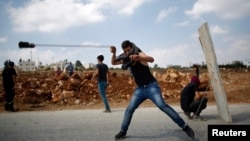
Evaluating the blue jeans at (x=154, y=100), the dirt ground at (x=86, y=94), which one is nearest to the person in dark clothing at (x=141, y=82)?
the blue jeans at (x=154, y=100)


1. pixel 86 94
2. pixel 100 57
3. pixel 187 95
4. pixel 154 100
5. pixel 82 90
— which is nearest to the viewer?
pixel 154 100

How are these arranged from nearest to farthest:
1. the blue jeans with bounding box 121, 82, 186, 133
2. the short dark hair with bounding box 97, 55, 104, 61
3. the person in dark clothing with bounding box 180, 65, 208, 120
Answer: the blue jeans with bounding box 121, 82, 186, 133 < the person in dark clothing with bounding box 180, 65, 208, 120 < the short dark hair with bounding box 97, 55, 104, 61

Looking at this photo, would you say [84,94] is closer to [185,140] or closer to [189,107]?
[189,107]

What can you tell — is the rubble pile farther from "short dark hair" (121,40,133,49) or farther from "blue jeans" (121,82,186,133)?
"short dark hair" (121,40,133,49)

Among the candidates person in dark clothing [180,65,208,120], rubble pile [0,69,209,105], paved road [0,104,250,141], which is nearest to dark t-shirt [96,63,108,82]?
paved road [0,104,250,141]

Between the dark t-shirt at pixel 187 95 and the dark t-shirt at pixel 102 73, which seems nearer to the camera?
the dark t-shirt at pixel 187 95

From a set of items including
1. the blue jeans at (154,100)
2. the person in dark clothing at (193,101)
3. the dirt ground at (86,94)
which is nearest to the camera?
the blue jeans at (154,100)

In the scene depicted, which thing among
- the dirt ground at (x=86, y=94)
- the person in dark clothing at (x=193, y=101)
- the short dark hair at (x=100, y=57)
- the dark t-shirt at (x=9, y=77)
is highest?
the short dark hair at (x=100, y=57)

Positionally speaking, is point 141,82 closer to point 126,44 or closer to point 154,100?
point 154,100

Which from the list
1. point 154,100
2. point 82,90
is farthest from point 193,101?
point 82,90

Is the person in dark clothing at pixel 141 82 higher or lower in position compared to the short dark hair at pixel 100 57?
lower

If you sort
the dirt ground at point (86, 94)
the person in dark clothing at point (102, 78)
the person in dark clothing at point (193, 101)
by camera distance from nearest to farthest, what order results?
the person in dark clothing at point (193, 101)
the person in dark clothing at point (102, 78)
the dirt ground at point (86, 94)

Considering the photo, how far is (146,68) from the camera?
5789 millimetres

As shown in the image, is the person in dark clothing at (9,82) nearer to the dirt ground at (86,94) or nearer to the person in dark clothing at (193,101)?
the dirt ground at (86,94)
